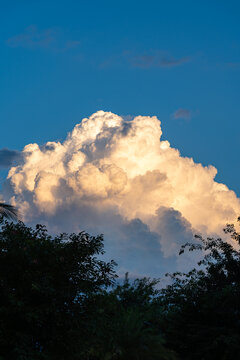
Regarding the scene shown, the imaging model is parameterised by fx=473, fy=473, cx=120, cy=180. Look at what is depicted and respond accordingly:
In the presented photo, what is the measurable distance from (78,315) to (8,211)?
9269 millimetres

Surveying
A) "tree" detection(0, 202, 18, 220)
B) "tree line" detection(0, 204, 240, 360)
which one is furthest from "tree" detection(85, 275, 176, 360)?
"tree" detection(0, 202, 18, 220)

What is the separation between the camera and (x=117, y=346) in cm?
1648

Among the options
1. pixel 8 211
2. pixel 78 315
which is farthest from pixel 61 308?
pixel 8 211

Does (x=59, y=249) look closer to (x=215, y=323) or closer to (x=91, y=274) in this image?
(x=91, y=274)

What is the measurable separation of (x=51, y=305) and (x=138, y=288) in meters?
14.5

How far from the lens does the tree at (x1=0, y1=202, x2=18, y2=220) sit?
82.8 ft

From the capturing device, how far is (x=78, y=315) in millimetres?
18047

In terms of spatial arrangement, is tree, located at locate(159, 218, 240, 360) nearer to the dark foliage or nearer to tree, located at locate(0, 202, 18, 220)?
the dark foliage

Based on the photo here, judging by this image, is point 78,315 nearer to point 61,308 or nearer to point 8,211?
point 61,308

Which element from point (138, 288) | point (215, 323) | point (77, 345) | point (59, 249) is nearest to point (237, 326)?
point (215, 323)

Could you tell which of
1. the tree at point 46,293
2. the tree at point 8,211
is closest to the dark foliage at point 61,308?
the tree at point 46,293

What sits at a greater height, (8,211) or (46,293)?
(8,211)

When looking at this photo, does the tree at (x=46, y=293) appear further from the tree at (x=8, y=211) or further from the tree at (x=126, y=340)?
the tree at (x=8, y=211)

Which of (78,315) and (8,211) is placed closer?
(78,315)
